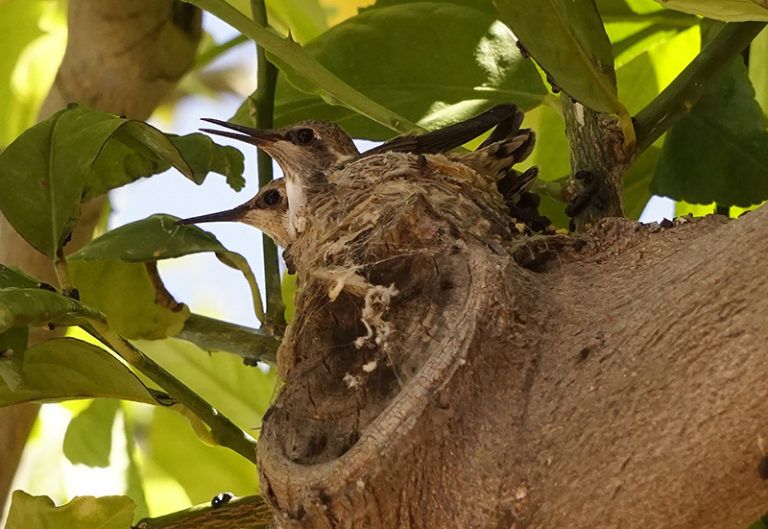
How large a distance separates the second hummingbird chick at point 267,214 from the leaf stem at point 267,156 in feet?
0.07

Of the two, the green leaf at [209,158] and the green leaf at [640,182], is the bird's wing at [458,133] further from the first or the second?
the green leaf at [640,182]

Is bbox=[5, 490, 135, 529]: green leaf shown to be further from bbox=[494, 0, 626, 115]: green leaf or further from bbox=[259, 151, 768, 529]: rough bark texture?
bbox=[494, 0, 626, 115]: green leaf

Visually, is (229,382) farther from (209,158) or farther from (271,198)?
(209,158)

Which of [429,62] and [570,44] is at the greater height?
[429,62]

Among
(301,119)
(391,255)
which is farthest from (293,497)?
(301,119)

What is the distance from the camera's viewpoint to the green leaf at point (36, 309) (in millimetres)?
789

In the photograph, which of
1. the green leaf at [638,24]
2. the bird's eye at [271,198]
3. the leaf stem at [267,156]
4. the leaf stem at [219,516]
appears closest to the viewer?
the leaf stem at [219,516]

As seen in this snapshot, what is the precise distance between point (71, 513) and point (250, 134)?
1.67 feet

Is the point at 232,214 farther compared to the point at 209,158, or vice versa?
the point at 232,214

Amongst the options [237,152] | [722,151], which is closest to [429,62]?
[237,152]

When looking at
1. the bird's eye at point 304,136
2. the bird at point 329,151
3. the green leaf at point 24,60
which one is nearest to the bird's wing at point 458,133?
the bird at point 329,151

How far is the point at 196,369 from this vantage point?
5.47ft

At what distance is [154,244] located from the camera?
110 centimetres

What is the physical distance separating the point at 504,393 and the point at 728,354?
154mm
